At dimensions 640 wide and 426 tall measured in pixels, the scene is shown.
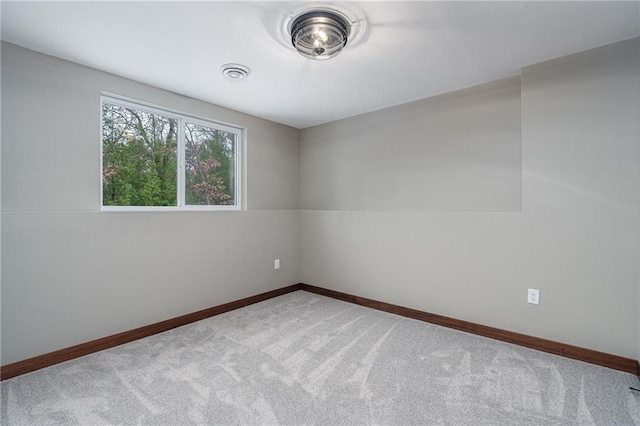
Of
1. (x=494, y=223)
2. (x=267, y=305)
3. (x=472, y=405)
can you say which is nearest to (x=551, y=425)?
(x=472, y=405)

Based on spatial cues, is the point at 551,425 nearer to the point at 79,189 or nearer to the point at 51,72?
the point at 79,189

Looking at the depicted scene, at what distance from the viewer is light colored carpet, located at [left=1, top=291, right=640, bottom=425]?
5.54 ft

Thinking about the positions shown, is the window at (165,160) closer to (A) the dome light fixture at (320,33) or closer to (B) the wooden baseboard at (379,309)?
(B) the wooden baseboard at (379,309)

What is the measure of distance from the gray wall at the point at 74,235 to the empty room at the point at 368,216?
0.05 feet

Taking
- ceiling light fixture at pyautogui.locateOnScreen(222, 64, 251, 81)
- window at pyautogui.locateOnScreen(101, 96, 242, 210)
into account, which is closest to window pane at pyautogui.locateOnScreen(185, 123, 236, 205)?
window at pyautogui.locateOnScreen(101, 96, 242, 210)

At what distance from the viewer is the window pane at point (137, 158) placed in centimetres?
265

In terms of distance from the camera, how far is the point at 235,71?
2510mm

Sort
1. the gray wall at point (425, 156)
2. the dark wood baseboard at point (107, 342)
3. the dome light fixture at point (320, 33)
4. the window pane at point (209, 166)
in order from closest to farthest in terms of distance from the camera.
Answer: the dome light fixture at point (320, 33) < the dark wood baseboard at point (107, 342) < the gray wall at point (425, 156) < the window pane at point (209, 166)

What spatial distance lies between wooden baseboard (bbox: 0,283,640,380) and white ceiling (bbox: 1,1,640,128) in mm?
2233

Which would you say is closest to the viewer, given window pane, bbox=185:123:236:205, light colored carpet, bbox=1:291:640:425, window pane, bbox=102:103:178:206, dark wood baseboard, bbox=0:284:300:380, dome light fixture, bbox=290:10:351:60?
light colored carpet, bbox=1:291:640:425

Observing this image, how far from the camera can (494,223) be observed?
2.70 metres

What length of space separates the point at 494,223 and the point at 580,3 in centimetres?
162

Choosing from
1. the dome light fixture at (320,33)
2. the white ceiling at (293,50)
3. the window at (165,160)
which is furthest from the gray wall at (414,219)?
the dome light fixture at (320,33)

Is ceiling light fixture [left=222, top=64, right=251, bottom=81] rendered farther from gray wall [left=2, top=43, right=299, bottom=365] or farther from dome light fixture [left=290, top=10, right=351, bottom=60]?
gray wall [left=2, top=43, right=299, bottom=365]
